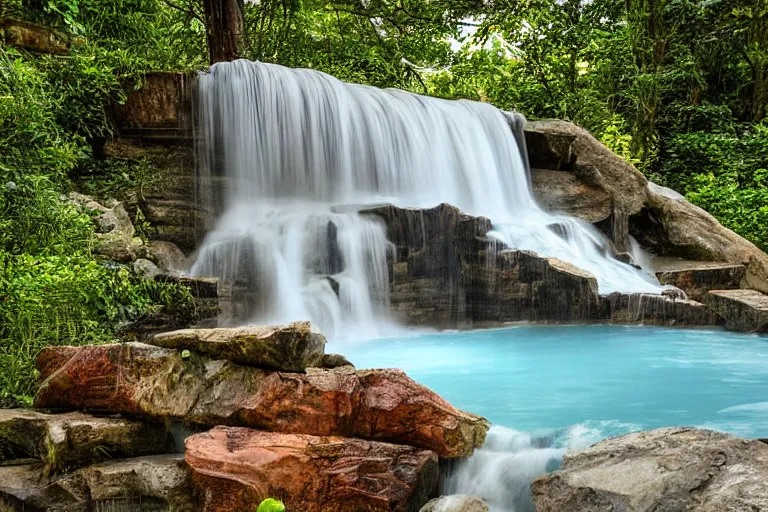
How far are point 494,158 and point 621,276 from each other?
9.95 feet

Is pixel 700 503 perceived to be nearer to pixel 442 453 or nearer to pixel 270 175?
pixel 442 453

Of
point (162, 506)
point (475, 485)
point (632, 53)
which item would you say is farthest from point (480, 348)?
point (632, 53)

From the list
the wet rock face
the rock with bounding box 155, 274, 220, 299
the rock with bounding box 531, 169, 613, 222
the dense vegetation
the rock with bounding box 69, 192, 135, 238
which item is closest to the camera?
the rock with bounding box 155, 274, 220, 299

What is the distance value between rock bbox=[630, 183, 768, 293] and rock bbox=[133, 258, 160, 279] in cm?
776

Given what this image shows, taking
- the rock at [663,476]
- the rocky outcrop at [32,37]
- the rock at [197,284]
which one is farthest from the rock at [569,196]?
the rock at [663,476]

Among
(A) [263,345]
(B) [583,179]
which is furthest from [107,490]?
(B) [583,179]

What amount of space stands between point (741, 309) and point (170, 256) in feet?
21.3

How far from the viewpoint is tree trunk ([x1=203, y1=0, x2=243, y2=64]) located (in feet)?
34.4

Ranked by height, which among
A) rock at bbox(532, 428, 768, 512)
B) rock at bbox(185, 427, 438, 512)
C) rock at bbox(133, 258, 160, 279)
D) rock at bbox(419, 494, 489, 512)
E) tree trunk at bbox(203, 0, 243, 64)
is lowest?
rock at bbox(419, 494, 489, 512)

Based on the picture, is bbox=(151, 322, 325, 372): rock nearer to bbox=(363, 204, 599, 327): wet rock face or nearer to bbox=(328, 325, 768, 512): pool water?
bbox=(328, 325, 768, 512): pool water

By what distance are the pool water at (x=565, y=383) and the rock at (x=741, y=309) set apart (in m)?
0.19

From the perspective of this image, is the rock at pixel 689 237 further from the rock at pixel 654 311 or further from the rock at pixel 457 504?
the rock at pixel 457 504

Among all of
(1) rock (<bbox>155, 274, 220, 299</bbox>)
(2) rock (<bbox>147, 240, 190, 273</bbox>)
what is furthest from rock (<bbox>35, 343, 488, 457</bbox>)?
(2) rock (<bbox>147, 240, 190, 273</bbox>)

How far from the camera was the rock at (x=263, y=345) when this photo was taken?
3574 mm
